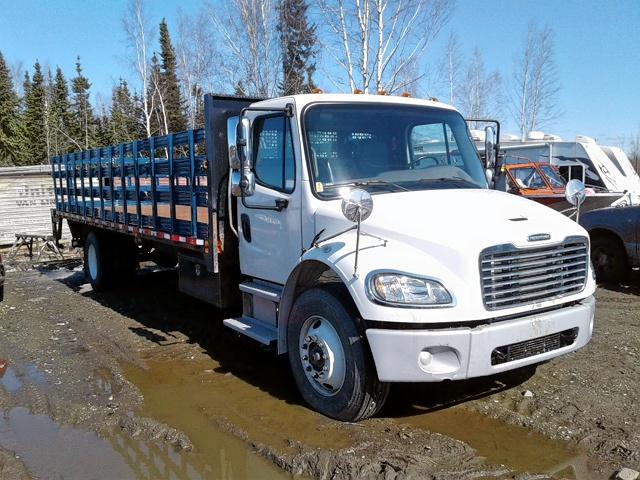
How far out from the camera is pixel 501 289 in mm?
3844

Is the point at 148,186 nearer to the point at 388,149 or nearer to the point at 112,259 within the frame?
the point at 112,259

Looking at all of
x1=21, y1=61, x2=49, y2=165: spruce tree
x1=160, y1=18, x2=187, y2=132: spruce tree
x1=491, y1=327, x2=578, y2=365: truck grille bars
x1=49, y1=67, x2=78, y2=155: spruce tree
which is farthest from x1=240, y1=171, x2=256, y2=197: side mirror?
x1=49, y1=67, x2=78, y2=155: spruce tree

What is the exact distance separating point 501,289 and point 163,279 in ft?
26.4

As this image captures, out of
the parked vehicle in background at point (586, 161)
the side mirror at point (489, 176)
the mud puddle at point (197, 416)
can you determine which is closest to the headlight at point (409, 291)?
the mud puddle at point (197, 416)

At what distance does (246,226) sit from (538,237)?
261cm

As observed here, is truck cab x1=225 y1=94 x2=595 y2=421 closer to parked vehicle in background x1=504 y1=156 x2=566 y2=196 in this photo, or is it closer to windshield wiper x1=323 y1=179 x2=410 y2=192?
windshield wiper x1=323 y1=179 x2=410 y2=192

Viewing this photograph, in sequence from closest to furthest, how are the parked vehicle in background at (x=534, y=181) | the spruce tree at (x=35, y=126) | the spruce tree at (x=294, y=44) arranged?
the parked vehicle in background at (x=534, y=181), the spruce tree at (x=294, y=44), the spruce tree at (x=35, y=126)

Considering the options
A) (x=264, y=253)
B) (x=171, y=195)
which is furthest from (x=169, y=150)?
(x=264, y=253)

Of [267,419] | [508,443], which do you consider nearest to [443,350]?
[508,443]

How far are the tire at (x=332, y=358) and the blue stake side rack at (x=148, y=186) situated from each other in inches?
73.2

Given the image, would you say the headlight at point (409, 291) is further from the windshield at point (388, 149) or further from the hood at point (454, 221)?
the windshield at point (388, 149)

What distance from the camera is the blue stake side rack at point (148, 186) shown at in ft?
19.9

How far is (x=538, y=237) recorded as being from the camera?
158 inches

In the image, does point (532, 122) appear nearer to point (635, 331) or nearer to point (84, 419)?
point (635, 331)
